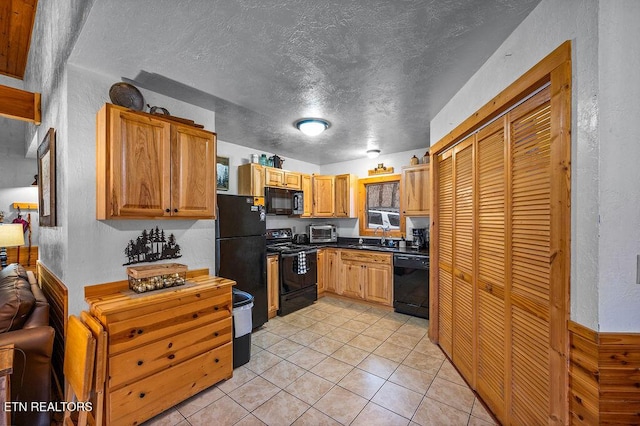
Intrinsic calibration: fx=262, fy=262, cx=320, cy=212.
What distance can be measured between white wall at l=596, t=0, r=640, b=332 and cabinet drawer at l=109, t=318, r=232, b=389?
2330 millimetres

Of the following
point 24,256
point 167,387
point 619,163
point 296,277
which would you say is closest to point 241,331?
point 167,387

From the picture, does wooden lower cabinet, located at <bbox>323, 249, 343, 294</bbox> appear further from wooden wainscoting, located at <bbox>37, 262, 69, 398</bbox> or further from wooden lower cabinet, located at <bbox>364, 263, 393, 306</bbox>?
wooden wainscoting, located at <bbox>37, 262, 69, 398</bbox>

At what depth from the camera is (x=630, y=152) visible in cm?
99

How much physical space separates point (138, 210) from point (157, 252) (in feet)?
1.66

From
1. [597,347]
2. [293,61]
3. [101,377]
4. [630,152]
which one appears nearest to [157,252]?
[101,377]

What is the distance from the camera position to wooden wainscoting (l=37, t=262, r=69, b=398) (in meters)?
1.85

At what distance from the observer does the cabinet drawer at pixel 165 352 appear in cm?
165

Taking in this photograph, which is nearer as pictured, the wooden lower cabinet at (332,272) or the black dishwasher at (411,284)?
the black dishwasher at (411,284)

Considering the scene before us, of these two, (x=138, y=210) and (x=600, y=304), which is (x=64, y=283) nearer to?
(x=138, y=210)

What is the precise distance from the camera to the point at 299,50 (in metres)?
1.74

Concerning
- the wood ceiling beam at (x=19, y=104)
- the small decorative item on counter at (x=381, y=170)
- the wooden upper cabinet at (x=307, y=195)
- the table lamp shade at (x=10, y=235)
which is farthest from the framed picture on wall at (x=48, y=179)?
the small decorative item on counter at (x=381, y=170)

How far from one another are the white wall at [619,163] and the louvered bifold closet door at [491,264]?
26.7 inches

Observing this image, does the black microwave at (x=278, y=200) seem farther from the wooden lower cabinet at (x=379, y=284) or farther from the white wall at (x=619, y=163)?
the white wall at (x=619, y=163)

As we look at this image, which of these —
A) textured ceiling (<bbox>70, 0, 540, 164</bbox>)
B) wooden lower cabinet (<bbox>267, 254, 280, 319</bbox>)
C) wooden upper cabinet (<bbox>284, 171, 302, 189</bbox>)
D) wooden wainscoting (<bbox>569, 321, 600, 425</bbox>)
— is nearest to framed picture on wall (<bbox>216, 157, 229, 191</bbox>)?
wooden upper cabinet (<bbox>284, 171, 302, 189</bbox>)
